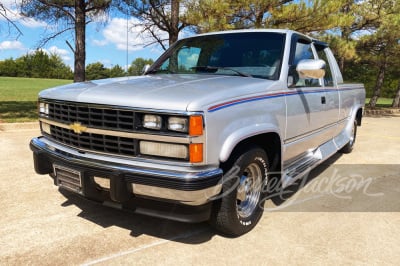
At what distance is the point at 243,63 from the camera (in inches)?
142

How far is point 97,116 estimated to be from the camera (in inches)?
106

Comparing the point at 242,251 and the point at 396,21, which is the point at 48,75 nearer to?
the point at 396,21

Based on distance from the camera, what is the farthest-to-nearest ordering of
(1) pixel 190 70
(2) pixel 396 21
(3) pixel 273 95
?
(2) pixel 396 21
(1) pixel 190 70
(3) pixel 273 95

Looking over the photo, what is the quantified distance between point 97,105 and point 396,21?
13.3m

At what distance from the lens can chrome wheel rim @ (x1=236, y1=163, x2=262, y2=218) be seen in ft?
10.0

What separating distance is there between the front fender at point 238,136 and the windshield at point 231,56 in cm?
69

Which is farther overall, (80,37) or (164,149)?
(80,37)

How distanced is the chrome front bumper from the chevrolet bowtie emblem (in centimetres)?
21

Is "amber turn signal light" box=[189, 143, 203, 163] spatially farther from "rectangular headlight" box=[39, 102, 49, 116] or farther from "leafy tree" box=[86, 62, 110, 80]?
"leafy tree" box=[86, 62, 110, 80]

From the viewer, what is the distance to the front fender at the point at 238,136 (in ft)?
8.36

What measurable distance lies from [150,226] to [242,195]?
2.86 feet

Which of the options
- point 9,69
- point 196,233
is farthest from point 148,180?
point 9,69

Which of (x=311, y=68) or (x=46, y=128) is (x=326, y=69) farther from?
(x=46, y=128)

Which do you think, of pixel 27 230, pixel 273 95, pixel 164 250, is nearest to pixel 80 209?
pixel 27 230
